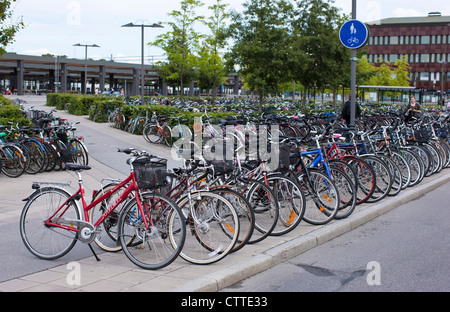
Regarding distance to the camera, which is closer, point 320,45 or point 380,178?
point 380,178

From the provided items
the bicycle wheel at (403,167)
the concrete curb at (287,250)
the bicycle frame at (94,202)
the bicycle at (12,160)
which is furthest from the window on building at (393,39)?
the bicycle frame at (94,202)

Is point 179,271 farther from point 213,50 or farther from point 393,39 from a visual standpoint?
point 393,39

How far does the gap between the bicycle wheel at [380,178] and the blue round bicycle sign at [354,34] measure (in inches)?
116

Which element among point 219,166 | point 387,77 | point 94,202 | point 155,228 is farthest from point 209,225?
→ point 387,77

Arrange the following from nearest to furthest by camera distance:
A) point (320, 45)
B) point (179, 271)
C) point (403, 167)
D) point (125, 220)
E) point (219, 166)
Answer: point (179, 271), point (125, 220), point (219, 166), point (403, 167), point (320, 45)

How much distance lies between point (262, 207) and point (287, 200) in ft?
1.39

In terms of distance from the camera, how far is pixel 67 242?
220 inches

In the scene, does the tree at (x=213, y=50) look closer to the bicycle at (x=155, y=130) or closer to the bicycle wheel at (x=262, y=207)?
the bicycle at (x=155, y=130)

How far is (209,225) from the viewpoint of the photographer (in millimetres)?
5574

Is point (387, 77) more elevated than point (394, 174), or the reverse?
point (387, 77)

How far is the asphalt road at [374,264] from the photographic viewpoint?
4.96 m

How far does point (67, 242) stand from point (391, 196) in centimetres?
586
